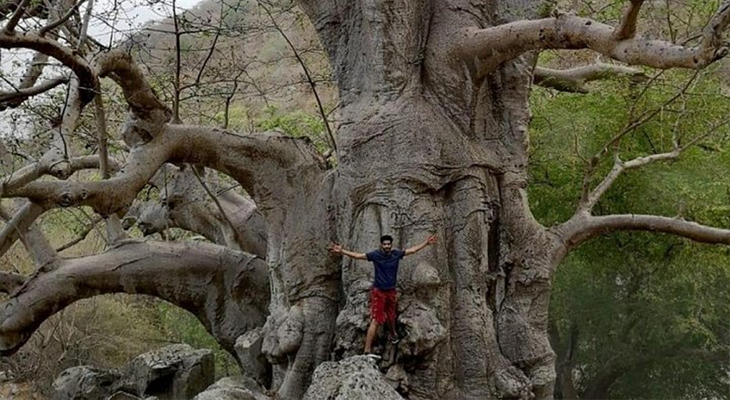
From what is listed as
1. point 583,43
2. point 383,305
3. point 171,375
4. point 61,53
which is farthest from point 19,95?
point 171,375

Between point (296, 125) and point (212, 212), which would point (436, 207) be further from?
point (296, 125)

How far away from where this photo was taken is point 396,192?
5863 millimetres

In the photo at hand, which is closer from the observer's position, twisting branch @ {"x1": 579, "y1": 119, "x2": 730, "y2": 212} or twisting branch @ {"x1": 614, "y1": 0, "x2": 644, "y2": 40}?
twisting branch @ {"x1": 614, "y1": 0, "x2": 644, "y2": 40}

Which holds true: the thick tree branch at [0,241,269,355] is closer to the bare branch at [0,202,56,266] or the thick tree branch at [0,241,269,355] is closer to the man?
the bare branch at [0,202,56,266]

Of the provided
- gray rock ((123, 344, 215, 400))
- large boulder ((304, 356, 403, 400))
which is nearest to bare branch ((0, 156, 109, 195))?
large boulder ((304, 356, 403, 400))

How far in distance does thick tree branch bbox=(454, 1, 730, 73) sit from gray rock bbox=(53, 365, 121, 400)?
168 inches

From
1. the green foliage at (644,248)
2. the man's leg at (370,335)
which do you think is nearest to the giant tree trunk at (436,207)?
the man's leg at (370,335)

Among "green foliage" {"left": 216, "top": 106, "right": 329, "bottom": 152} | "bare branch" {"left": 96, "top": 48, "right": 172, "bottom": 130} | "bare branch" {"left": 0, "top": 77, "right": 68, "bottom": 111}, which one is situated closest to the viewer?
"bare branch" {"left": 0, "top": 77, "right": 68, "bottom": 111}

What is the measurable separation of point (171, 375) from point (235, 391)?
7.88 feet

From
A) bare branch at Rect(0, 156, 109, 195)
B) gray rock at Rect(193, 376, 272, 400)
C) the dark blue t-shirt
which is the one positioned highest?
bare branch at Rect(0, 156, 109, 195)

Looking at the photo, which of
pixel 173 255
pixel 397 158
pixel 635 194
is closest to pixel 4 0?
pixel 173 255

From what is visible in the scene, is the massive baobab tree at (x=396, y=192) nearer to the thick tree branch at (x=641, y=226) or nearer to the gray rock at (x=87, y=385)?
the thick tree branch at (x=641, y=226)

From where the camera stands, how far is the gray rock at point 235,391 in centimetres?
513

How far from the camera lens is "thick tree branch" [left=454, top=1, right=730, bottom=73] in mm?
3943
